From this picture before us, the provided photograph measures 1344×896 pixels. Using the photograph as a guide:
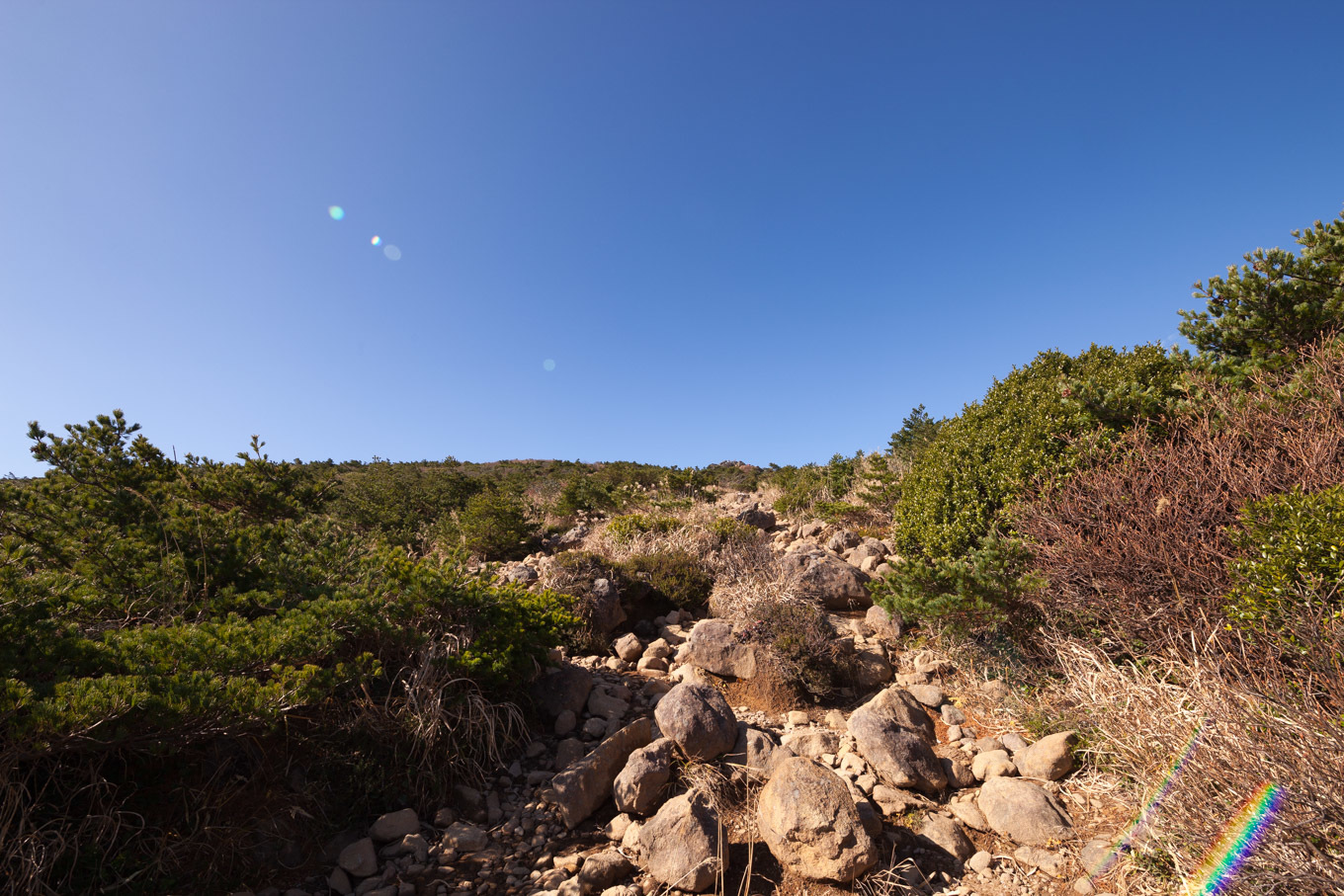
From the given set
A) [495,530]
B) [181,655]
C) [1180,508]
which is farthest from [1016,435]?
[495,530]

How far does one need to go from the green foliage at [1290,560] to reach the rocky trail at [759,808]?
147 cm

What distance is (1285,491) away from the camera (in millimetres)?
3605

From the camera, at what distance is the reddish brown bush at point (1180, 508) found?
371cm

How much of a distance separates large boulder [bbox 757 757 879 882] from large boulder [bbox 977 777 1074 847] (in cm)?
99

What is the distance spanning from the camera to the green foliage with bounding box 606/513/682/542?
9.34 m

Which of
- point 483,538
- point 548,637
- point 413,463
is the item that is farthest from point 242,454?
point 413,463

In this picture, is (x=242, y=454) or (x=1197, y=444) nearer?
(x=1197, y=444)

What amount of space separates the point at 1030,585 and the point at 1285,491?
1.67 meters

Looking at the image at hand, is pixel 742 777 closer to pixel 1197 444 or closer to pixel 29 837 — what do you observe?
pixel 29 837

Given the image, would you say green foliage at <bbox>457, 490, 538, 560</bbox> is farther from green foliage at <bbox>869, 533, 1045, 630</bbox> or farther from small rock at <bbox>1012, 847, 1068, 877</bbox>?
small rock at <bbox>1012, 847, 1068, 877</bbox>

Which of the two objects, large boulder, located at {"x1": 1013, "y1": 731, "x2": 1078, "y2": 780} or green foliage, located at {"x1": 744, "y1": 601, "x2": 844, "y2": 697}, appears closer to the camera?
large boulder, located at {"x1": 1013, "y1": 731, "x2": 1078, "y2": 780}

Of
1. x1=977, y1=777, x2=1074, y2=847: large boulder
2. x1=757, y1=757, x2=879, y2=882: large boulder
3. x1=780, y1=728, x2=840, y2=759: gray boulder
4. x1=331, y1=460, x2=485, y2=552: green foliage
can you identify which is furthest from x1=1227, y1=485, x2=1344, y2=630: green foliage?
x1=331, y1=460, x2=485, y2=552: green foliage

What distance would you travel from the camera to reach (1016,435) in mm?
5797

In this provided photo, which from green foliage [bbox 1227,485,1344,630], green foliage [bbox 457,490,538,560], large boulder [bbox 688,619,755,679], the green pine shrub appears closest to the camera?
the green pine shrub
